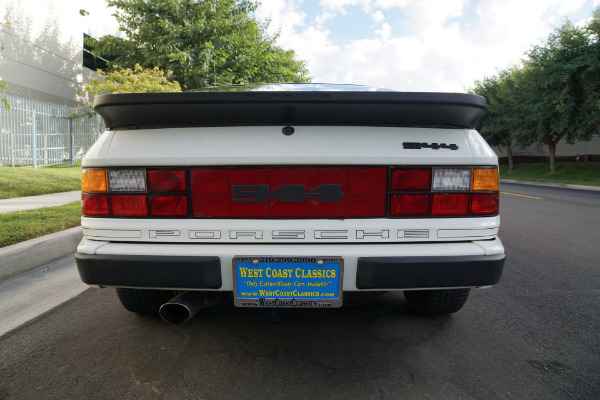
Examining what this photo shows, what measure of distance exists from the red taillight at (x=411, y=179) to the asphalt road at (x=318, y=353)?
85cm

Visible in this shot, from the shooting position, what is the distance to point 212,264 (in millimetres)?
1649

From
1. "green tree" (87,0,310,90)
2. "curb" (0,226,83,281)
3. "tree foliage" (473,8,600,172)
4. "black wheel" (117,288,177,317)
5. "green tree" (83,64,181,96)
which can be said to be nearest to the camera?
"black wheel" (117,288,177,317)

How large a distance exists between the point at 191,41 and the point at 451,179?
48.8ft

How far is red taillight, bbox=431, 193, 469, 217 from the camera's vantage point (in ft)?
5.80

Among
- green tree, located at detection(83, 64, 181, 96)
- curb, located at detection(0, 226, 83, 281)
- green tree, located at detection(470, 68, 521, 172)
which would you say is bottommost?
curb, located at detection(0, 226, 83, 281)

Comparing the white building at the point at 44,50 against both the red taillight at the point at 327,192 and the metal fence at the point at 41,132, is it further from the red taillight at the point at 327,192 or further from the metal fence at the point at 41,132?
the red taillight at the point at 327,192

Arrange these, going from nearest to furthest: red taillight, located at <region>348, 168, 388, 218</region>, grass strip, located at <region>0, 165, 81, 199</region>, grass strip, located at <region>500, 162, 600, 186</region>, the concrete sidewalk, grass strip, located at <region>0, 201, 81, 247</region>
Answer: red taillight, located at <region>348, 168, 388, 218</region>
grass strip, located at <region>0, 201, 81, 247</region>
the concrete sidewalk
grass strip, located at <region>0, 165, 81, 199</region>
grass strip, located at <region>500, 162, 600, 186</region>

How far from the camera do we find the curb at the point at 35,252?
3.12 m

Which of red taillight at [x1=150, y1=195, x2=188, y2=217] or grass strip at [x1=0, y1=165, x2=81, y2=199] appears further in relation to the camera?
grass strip at [x1=0, y1=165, x2=81, y2=199]

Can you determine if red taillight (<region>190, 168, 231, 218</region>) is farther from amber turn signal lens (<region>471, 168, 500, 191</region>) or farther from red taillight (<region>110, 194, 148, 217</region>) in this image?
amber turn signal lens (<region>471, 168, 500, 191</region>)

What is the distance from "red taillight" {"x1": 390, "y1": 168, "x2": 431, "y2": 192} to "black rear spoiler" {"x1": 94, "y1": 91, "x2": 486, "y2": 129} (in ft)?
0.71

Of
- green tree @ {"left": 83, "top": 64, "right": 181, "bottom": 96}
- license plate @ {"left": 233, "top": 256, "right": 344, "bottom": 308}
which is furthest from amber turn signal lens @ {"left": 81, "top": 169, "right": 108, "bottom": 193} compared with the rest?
green tree @ {"left": 83, "top": 64, "right": 181, "bottom": 96}

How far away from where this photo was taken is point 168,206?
1.75 metres

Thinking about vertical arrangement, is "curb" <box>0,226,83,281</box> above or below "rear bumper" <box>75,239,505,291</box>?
below
